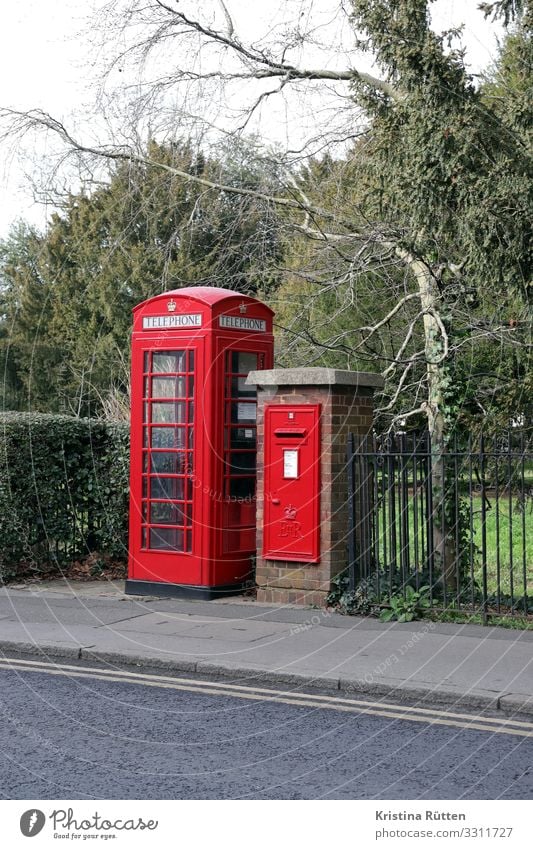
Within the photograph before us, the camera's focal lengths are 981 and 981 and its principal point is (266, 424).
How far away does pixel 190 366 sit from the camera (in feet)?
31.6

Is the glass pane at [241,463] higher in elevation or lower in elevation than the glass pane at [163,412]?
lower

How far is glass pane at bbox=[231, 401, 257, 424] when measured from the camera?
9.87 meters

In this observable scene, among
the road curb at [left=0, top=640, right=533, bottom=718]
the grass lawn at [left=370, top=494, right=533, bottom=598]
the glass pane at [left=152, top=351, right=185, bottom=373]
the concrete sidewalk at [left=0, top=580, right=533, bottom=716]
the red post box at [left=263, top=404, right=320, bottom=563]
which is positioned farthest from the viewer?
the glass pane at [left=152, top=351, right=185, bottom=373]

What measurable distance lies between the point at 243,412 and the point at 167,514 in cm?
129

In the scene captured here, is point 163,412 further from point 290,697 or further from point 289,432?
point 290,697

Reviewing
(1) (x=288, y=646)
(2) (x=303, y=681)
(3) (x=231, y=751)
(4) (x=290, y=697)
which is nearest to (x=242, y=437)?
(1) (x=288, y=646)

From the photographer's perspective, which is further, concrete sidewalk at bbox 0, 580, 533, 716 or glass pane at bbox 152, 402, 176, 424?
glass pane at bbox 152, 402, 176, 424

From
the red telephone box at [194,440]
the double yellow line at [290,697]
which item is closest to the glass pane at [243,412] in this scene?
the red telephone box at [194,440]

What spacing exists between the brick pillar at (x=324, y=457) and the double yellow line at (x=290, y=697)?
2.53m

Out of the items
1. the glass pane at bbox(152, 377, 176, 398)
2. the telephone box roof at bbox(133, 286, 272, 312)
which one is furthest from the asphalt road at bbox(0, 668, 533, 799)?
the telephone box roof at bbox(133, 286, 272, 312)

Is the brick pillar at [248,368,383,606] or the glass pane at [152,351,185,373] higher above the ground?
the glass pane at [152,351,185,373]

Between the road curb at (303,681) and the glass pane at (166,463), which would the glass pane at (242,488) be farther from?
the road curb at (303,681)

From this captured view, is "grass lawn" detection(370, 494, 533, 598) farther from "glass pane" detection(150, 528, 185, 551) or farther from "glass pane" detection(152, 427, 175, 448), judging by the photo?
"glass pane" detection(152, 427, 175, 448)

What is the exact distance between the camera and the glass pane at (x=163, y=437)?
9.90m
